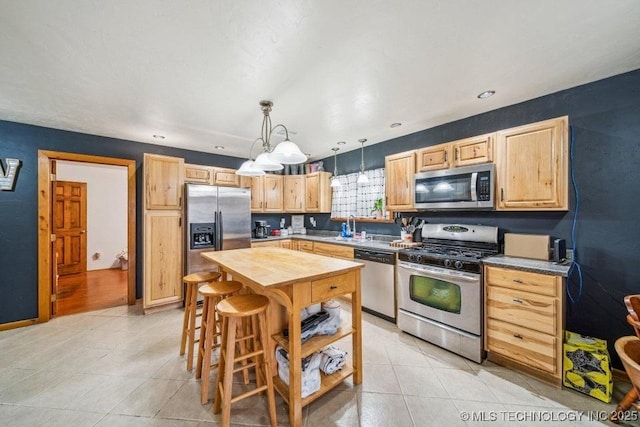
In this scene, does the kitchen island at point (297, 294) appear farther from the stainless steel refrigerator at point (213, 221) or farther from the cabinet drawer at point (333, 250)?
the stainless steel refrigerator at point (213, 221)

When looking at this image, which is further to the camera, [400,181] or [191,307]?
[400,181]

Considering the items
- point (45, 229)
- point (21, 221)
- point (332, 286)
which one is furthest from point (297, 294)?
point (21, 221)

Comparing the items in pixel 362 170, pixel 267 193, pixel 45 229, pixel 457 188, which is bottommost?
pixel 45 229

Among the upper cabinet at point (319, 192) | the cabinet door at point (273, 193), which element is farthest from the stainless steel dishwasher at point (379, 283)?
the cabinet door at point (273, 193)

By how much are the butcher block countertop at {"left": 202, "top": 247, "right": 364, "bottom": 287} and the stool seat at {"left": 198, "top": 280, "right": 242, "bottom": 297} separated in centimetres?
19

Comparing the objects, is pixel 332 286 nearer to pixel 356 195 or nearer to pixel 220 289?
pixel 220 289

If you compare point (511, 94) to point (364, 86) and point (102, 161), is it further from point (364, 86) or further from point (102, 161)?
point (102, 161)

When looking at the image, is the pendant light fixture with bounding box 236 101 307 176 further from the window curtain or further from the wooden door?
the wooden door

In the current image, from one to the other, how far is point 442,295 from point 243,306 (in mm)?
1951

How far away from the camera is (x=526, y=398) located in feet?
6.00

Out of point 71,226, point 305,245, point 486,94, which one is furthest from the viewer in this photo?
point 71,226

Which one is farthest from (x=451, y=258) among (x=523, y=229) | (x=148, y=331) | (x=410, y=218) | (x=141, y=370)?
(x=148, y=331)

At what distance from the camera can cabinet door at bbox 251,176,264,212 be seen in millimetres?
4578

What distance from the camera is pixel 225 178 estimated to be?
4.26 m
